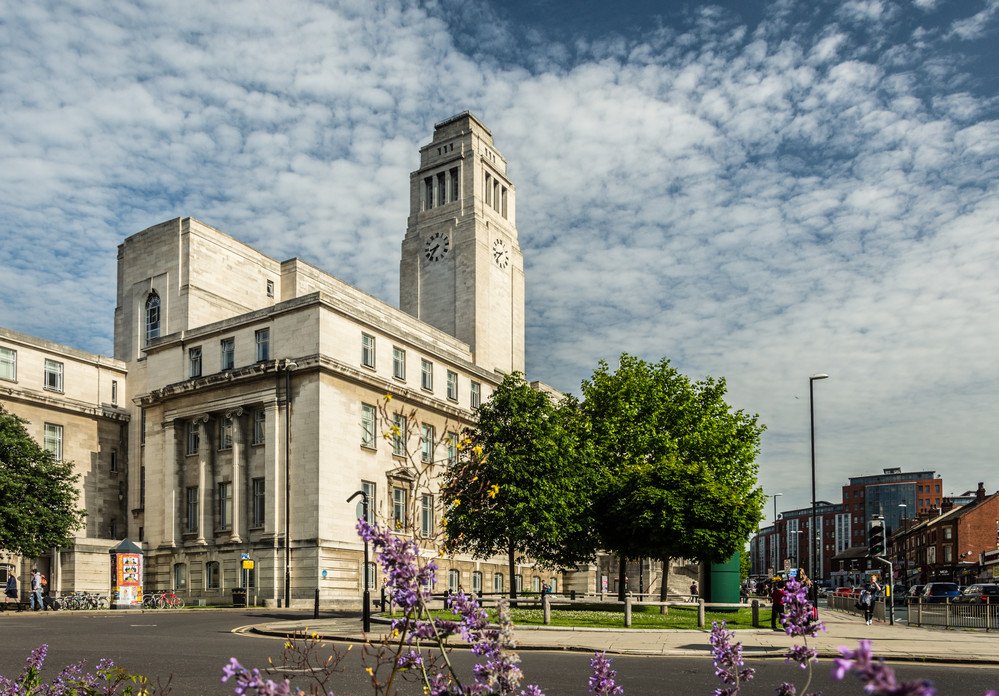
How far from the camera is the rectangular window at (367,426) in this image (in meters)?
51.6

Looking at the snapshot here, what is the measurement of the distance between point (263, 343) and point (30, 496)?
46.3ft

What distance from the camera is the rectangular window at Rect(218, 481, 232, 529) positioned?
50500 millimetres

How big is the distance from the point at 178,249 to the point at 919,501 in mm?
165639

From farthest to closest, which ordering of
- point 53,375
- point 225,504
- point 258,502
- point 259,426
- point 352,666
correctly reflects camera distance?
point 53,375
point 225,504
point 259,426
point 258,502
point 352,666

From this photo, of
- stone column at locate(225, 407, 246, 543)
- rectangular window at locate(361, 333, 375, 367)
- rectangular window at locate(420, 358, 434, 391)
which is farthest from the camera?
rectangular window at locate(420, 358, 434, 391)

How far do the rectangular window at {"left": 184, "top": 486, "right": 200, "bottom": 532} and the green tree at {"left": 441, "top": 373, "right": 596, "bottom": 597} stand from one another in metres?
19.9

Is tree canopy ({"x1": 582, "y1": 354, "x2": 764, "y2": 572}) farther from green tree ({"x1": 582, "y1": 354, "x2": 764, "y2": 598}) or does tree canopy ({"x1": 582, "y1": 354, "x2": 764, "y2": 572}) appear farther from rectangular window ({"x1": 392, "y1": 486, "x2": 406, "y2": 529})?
rectangular window ({"x1": 392, "y1": 486, "x2": 406, "y2": 529})

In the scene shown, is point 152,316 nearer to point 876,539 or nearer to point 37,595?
point 37,595

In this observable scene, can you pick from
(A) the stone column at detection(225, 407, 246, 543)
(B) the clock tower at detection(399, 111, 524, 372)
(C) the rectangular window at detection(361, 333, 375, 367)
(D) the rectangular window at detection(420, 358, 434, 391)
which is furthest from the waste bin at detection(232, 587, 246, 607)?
(B) the clock tower at detection(399, 111, 524, 372)

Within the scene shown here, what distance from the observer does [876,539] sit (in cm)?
3048

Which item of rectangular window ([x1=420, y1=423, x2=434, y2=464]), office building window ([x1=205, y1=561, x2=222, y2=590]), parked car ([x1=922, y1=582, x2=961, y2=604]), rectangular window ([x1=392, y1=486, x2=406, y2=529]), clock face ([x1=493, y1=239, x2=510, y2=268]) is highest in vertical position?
clock face ([x1=493, y1=239, x2=510, y2=268])

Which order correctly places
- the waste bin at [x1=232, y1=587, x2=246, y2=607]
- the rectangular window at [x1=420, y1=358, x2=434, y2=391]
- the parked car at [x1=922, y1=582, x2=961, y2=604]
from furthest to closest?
the parked car at [x1=922, y1=582, x2=961, y2=604]
the rectangular window at [x1=420, y1=358, x2=434, y2=391]
the waste bin at [x1=232, y1=587, x2=246, y2=607]

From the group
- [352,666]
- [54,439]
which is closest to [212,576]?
[54,439]

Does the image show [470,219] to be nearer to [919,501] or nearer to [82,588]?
[82,588]
